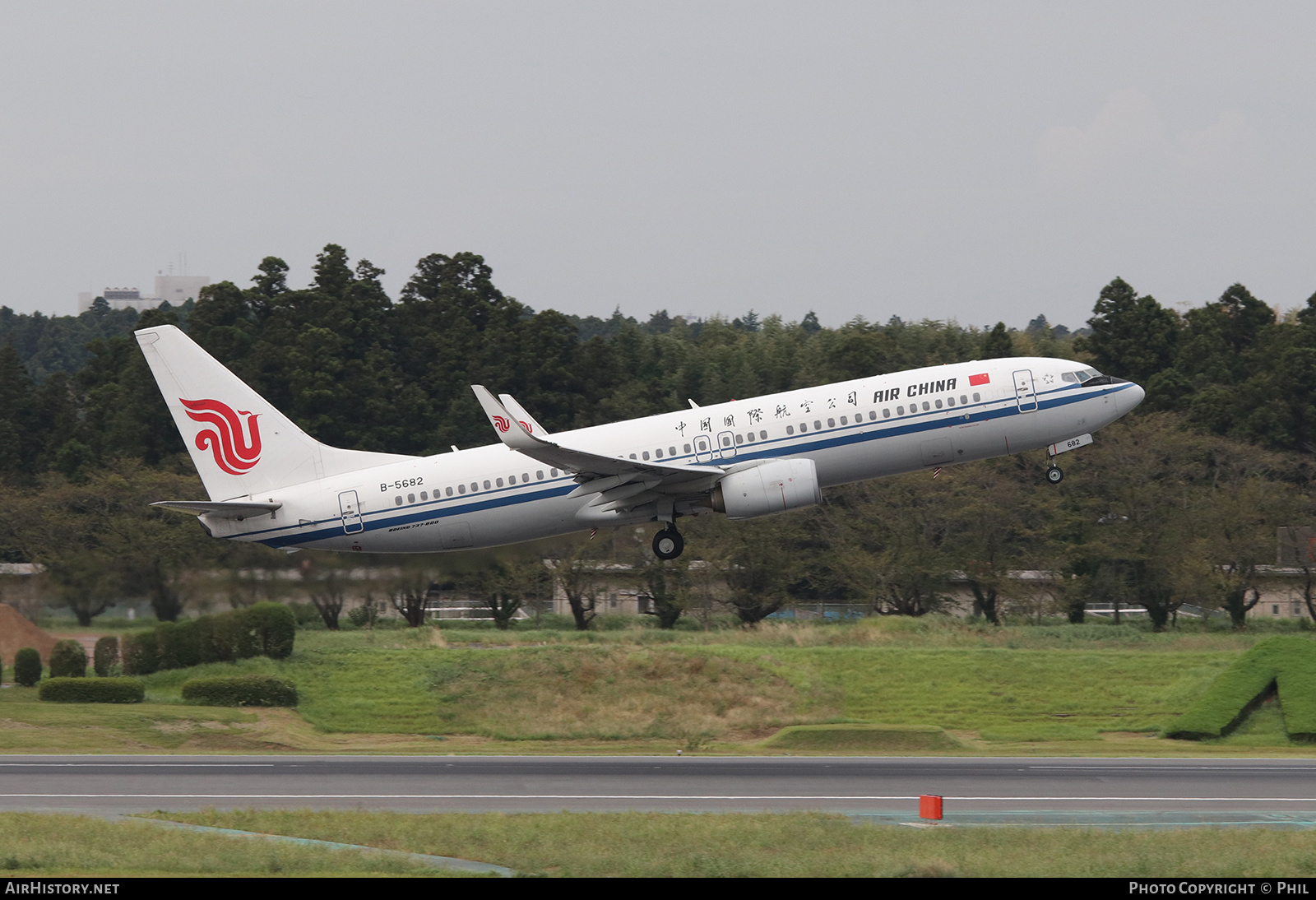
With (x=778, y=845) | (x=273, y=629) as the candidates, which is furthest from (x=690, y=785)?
(x=273, y=629)

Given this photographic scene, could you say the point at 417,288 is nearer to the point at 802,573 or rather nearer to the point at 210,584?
the point at 802,573

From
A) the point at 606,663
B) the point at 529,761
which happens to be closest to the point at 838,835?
the point at 529,761

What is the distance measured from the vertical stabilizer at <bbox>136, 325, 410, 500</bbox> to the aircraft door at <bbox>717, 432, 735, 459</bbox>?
976cm

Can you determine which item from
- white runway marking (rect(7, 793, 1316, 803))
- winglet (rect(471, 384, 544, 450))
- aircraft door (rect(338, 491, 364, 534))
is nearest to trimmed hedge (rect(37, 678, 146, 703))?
aircraft door (rect(338, 491, 364, 534))

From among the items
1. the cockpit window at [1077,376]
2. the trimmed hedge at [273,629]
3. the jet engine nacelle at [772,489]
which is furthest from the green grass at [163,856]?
the trimmed hedge at [273,629]

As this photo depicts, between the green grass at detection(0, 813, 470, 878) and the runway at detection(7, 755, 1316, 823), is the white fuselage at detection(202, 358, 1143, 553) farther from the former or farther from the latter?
the green grass at detection(0, 813, 470, 878)

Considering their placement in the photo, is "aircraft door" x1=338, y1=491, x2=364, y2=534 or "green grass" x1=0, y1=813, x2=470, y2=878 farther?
"aircraft door" x1=338, y1=491, x2=364, y2=534

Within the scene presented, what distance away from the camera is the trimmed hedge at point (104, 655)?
48.7 meters

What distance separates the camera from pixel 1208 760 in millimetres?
40312

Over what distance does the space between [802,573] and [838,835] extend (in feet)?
156

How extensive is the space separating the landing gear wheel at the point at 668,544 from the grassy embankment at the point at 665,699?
5947 mm

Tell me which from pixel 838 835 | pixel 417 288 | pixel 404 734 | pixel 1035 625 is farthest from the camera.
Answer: pixel 417 288

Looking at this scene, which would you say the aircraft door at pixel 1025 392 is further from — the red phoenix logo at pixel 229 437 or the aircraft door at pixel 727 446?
the red phoenix logo at pixel 229 437

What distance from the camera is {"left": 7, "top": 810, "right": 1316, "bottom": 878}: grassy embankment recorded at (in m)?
23.7
